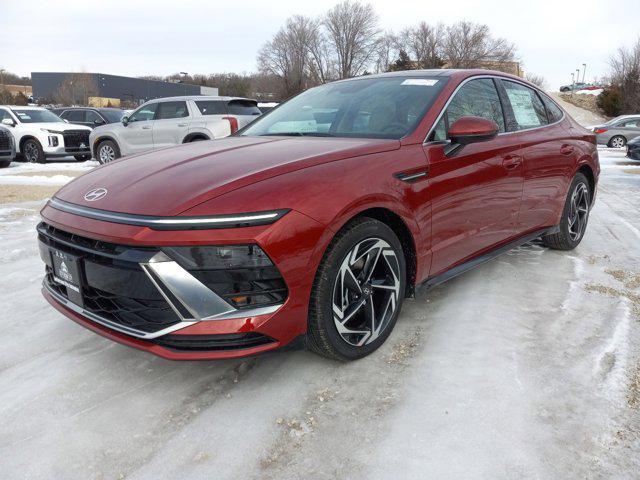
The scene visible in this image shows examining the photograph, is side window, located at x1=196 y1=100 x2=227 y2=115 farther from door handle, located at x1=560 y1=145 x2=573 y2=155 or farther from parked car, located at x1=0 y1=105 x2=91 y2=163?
door handle, located at x1=560 y1=145 x2=573 y2=155

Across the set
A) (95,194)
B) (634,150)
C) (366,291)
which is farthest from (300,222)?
(634,150)

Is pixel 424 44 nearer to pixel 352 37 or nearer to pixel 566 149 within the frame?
pixel 352 37

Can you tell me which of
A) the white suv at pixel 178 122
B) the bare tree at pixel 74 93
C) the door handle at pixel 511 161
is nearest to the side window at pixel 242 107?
the white suv at pixel 178 122

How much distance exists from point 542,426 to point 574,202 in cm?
304

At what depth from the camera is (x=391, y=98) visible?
315 centimetres

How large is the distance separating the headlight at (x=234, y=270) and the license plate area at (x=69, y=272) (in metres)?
0.56

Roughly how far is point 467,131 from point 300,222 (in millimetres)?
1269

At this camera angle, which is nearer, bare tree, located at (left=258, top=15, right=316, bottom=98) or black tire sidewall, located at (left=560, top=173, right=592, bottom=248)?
black tire sidewall, located at (left=560, top=173, right=592, bottom=248)

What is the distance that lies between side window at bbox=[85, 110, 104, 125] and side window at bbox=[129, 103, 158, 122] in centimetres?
627

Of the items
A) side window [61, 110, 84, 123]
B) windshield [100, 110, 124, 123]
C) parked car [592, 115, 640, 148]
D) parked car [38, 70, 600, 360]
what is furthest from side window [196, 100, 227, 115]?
parked car [592, 115, 640, 148]

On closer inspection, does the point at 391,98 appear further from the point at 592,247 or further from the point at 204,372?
the point at 592,247

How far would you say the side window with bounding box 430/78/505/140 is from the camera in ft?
9.80

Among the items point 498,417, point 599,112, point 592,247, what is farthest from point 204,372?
point 599,112

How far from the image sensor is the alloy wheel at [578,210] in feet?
14.8
